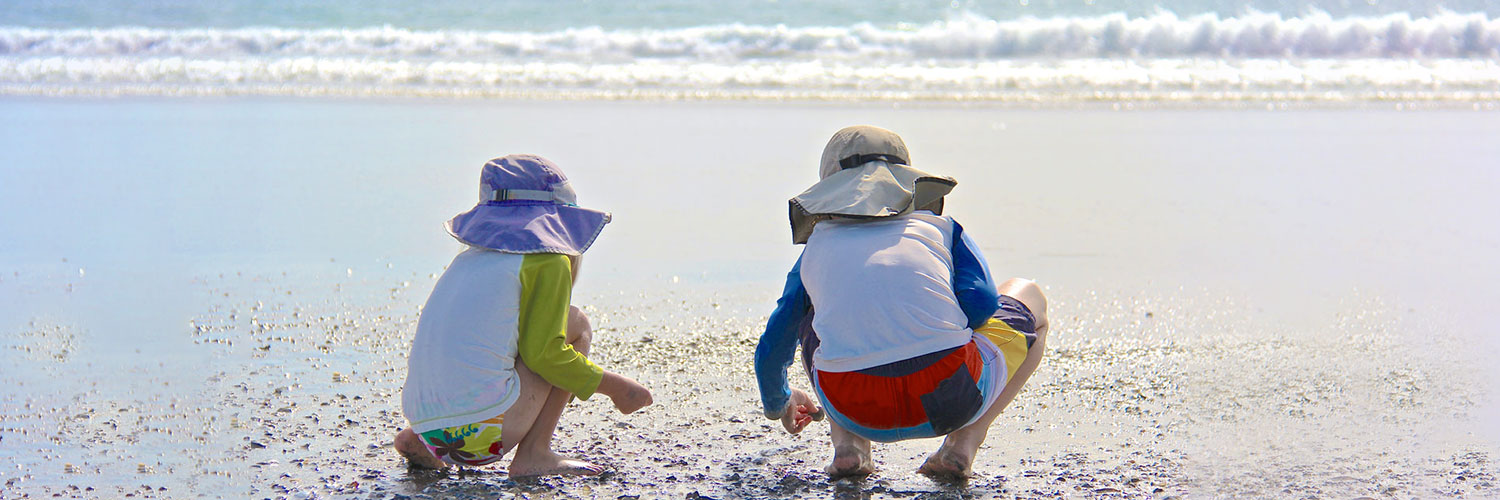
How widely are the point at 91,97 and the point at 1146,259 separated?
31.0 ft

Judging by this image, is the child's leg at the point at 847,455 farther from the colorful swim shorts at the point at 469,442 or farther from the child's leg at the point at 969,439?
the colorful swim shorts at the point at 469,442

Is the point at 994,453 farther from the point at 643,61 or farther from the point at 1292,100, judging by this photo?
the point at 643,61

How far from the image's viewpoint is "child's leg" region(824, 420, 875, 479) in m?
2.95

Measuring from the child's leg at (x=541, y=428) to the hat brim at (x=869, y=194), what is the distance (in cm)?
60

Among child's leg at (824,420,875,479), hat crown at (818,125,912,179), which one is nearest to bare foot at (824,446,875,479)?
child's leg at (824,420,875,479)

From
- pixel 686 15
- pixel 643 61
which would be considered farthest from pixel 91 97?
pixel 686 15

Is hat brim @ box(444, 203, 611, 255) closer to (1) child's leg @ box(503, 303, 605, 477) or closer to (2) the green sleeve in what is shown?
(2) the green sleeve

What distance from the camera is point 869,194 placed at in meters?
2.81

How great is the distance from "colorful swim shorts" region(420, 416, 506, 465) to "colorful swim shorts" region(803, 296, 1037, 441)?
74 centimetres

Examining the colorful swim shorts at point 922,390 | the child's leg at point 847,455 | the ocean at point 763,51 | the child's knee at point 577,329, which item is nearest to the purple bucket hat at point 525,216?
the child's knee at point 577,329

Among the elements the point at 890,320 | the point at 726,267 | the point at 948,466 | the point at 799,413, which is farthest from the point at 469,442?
the point at 726,267

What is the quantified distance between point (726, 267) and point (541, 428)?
2296 mm

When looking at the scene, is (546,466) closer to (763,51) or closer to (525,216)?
(525,216)

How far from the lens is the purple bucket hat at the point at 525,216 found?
2.80 m
